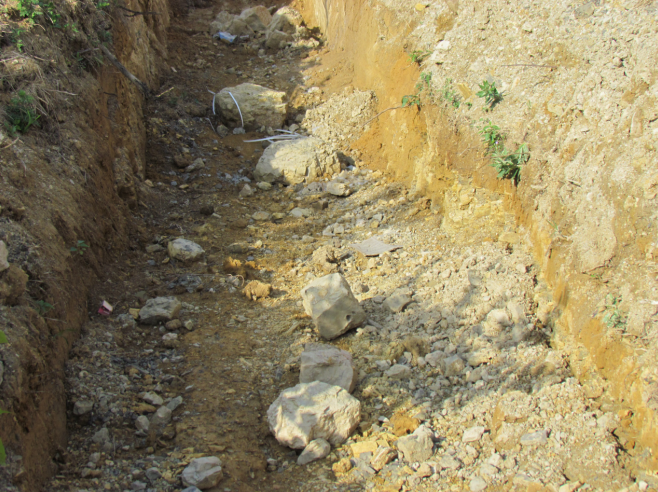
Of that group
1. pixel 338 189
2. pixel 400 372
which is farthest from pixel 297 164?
pixel 400 372

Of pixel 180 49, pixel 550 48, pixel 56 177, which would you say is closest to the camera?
pixel 56 177

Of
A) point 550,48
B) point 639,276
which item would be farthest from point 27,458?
point 550,48

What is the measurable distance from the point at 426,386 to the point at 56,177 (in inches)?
133

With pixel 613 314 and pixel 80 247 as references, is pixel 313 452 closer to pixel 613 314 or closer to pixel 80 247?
pixel 613 314

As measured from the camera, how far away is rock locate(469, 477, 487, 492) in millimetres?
2609

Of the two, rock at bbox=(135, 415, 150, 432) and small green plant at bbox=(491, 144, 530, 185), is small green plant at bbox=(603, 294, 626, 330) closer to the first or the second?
small green plant at bbox=(491, 144, 530, 185)

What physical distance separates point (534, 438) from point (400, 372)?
3.27ft

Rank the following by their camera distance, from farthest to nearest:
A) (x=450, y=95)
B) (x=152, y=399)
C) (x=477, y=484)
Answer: (x=450, y=95), (x=152, y=399), (x=477, y=484)

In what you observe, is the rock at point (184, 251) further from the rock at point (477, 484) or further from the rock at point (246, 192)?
the rock at point (477, 484)

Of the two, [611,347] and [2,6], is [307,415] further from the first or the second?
[2,6]

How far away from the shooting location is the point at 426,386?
338cm

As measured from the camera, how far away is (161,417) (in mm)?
A: 3051

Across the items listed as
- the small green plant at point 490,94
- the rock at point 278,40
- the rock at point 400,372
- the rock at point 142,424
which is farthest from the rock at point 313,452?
the rock at point 278,40

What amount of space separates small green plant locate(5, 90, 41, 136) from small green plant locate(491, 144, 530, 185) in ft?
13.1
